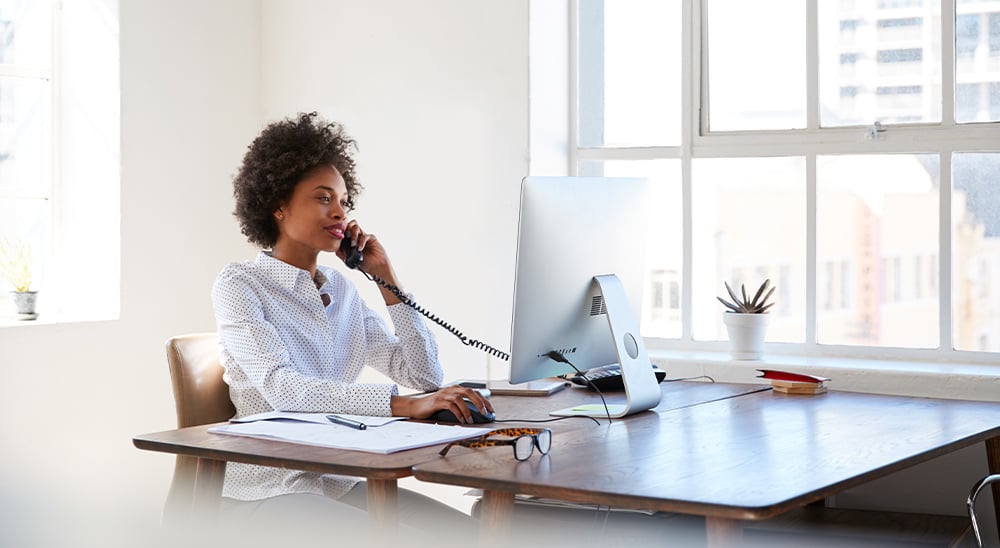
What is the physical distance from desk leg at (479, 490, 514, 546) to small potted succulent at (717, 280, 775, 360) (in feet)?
5.79

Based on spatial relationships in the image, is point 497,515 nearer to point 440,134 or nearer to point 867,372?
point 867,372

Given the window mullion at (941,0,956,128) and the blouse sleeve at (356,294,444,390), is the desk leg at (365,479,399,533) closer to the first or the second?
the blouse sleeve at (356,294,444,390)

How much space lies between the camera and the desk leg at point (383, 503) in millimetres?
1877

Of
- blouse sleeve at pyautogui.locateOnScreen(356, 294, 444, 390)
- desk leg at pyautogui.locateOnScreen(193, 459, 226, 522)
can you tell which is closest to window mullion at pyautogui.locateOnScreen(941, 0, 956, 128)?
blouse sleeve at pyautogui.locateOnScreen(356, 294, 444, 390)

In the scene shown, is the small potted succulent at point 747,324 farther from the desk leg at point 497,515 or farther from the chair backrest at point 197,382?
the desk leg at point 497,515

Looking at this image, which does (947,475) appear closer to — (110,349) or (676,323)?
(676,323)

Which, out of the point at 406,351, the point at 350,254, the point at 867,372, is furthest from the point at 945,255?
the point at 350,254

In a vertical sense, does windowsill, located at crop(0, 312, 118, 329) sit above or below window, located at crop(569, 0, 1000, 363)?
below

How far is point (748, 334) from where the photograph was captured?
3436 mm

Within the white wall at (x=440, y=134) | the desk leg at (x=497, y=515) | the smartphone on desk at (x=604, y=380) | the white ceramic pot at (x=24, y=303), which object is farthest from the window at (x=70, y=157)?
the desk leg at (x=497, y=515)

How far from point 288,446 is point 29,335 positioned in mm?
1799

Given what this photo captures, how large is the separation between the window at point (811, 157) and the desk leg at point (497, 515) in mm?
1983

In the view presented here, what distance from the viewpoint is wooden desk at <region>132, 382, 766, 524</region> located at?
1.87m

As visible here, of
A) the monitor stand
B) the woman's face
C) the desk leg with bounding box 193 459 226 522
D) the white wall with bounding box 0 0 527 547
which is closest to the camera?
the desk leg with bounding box 193 459 226 522
